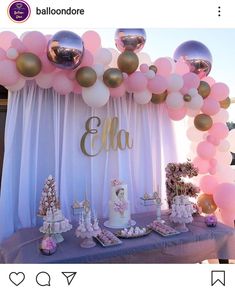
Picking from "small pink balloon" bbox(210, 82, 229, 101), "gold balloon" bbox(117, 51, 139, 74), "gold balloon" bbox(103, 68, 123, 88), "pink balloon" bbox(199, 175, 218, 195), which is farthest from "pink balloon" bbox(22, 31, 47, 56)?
"pink balloon" bbox(199, 175, 218, 195)

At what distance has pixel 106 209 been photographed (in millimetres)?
2811

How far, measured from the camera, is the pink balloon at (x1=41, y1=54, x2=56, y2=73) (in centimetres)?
222

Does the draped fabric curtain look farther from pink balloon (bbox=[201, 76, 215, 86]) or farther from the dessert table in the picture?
pink balloon (bbox=[201, 76, 215, 86])

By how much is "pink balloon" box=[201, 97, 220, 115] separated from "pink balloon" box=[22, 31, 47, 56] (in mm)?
1768

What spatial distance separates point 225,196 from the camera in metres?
2.71

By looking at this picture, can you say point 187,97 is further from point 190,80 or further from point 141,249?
point 141,249

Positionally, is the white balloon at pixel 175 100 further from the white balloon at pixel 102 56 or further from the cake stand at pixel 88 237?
the cake stand at pixel 88 237

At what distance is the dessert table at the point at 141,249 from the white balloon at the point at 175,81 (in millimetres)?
1330

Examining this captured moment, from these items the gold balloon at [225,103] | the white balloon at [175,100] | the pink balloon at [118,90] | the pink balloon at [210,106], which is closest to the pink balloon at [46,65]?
the pink balloon at [118,90]

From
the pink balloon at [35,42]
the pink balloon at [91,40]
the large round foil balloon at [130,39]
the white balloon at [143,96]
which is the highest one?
the large round foil balloon at [130,39]

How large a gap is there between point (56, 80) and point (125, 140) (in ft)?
3.27

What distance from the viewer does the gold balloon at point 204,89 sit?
2869mm
